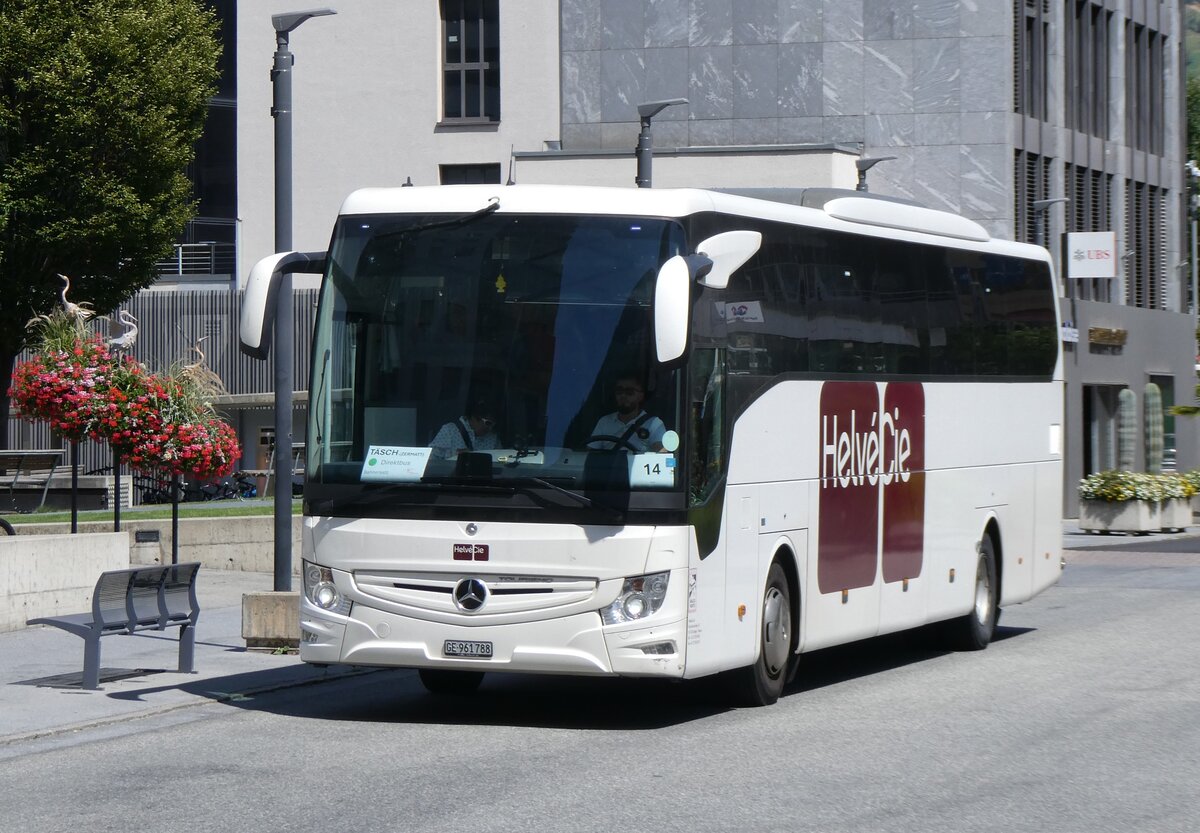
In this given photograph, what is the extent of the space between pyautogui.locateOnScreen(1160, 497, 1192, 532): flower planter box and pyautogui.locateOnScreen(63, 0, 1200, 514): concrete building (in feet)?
23.9

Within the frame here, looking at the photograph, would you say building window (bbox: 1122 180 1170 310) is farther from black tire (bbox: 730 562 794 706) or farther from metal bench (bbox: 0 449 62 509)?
black tire (bbox: 730 562 794 706)

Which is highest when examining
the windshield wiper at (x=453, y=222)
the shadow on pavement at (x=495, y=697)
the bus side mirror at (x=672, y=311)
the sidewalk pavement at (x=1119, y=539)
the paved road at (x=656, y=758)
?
the windshield wiper at (x=453, y=222)

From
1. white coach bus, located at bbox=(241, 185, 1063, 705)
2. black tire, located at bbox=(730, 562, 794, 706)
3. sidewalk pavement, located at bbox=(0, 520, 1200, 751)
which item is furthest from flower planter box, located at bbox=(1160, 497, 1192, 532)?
white coach bus, located at bbox=(241, 185, 1063, 705)

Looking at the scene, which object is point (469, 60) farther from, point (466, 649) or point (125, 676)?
point (466, 649)

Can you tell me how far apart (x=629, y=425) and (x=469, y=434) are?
0.94 metres

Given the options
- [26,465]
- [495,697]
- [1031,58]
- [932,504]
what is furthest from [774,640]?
[1031,58]

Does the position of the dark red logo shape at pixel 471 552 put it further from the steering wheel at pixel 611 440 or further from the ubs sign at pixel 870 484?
the ubs sign at pixel 870 484

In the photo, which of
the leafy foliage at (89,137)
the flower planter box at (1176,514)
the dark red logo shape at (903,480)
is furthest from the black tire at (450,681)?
the leafy foliage at (89,137)

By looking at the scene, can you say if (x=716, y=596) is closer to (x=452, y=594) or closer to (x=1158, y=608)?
(x=452, y=594)

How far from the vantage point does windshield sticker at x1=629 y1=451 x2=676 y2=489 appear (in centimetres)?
1130

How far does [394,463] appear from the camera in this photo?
1159 cm

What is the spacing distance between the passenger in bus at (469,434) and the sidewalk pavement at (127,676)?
274cm

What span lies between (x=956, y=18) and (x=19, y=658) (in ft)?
109

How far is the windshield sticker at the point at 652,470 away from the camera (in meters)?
11.3
